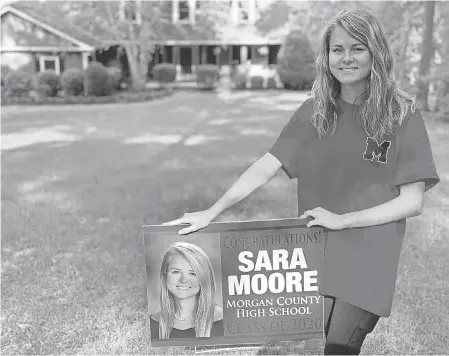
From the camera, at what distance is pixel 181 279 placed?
92.9 inches

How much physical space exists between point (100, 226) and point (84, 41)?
25.2m

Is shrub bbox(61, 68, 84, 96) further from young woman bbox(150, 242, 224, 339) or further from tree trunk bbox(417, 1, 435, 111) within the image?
young woman bbox(150, 242, 224, 339)

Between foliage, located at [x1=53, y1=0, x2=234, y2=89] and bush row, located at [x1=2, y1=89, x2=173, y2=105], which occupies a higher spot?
foliage, located at [x1=53, y1=0, x2=234, y2=89]

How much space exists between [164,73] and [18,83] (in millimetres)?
8333

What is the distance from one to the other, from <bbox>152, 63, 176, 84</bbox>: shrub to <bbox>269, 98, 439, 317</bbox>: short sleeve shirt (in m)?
29.7

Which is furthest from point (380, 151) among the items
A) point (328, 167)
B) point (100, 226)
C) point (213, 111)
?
point (213, 111)

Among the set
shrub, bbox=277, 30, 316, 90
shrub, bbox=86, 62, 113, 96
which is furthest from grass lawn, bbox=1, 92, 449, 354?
shrub, bbox=277, 30, 316, 90

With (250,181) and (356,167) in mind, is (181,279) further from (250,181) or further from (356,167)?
(356,167)

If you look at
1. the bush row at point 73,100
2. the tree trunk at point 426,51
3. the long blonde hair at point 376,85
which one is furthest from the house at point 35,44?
the long blonde hair at point 376,85

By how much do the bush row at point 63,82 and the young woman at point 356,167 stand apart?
80.5ft

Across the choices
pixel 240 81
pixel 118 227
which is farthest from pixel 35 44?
pixel 118 227

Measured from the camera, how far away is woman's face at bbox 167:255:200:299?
2334mm

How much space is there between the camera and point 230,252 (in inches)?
93.3

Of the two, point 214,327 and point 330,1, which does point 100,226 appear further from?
point 330,1
